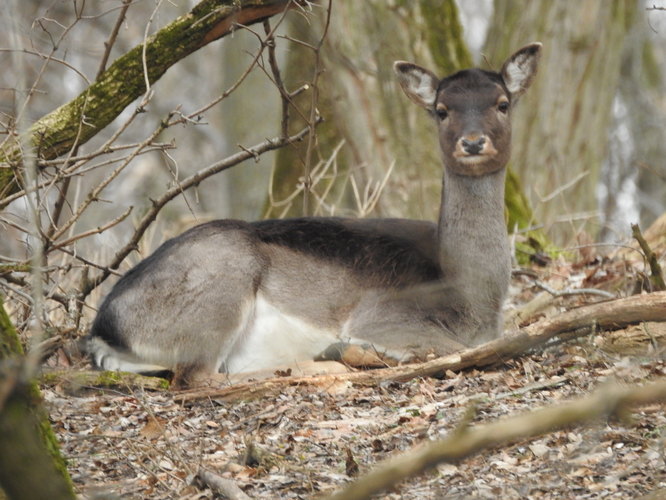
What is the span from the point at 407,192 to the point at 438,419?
246 inches

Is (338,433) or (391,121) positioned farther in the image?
(391,121)

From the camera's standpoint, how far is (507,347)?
20.5 feet

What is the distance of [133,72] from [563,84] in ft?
29.0

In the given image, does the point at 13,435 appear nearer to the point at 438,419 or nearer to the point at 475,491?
the point at 475,491

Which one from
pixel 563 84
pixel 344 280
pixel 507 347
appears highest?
pixel 563 84

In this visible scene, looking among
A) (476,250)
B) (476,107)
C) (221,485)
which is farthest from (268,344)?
(221,485)

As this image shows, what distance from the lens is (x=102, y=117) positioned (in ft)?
21.7

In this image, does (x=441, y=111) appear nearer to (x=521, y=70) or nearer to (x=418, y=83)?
(x=418, y=83)

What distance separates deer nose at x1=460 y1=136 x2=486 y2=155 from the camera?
754cm

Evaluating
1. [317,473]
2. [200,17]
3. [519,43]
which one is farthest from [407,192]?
[317,473]

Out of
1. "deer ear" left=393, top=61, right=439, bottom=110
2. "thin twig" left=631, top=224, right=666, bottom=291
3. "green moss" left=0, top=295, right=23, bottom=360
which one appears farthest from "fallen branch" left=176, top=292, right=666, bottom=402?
"green moss" left=0, top=295, right=23, bottom=360

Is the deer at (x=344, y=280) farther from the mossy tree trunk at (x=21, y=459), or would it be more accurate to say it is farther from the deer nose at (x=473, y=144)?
the mossy tree trunk at (x=21, y=459)

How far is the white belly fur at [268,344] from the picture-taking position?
748cm

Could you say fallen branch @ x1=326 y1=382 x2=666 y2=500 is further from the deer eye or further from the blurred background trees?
the deer eye
